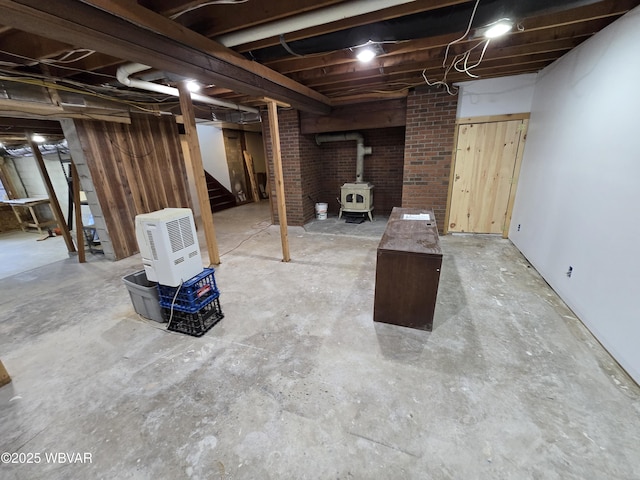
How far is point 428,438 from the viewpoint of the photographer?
1.33m

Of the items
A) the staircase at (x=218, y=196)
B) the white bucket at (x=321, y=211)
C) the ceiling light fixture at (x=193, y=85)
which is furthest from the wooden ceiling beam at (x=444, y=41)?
the staircase at (x=218, y=196)

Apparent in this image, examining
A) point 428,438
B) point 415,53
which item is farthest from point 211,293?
point 415,53

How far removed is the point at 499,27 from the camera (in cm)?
190

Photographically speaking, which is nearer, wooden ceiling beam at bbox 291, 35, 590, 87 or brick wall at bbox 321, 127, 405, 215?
wooden ceiling beam at bbox 291, 35, 590, 87

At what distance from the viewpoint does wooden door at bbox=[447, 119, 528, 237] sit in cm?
386

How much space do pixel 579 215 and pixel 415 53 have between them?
88.3 inches

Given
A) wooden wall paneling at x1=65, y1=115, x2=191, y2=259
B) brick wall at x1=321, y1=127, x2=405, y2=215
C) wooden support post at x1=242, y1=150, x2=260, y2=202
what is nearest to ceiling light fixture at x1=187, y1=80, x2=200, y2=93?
wooden wall paneling at x1=65, y1=115, x2=191, y2=259

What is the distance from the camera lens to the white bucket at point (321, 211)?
5.59 m

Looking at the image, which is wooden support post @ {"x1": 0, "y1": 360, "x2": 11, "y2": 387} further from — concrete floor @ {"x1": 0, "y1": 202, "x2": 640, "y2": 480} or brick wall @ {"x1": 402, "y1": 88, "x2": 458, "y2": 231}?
brick wall @ {"x1": 402, "y1": 88, "x2": 458, "y2": 231}

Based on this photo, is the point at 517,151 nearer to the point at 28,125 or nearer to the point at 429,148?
the point at 429,148

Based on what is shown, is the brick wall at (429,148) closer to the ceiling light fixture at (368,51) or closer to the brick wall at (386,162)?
the brick wall at (386,162)

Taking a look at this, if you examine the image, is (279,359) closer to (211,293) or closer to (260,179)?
(211,293)

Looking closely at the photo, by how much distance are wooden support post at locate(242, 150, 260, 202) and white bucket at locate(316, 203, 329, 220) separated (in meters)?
4.05

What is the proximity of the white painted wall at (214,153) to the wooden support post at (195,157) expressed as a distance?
5.14 meters
